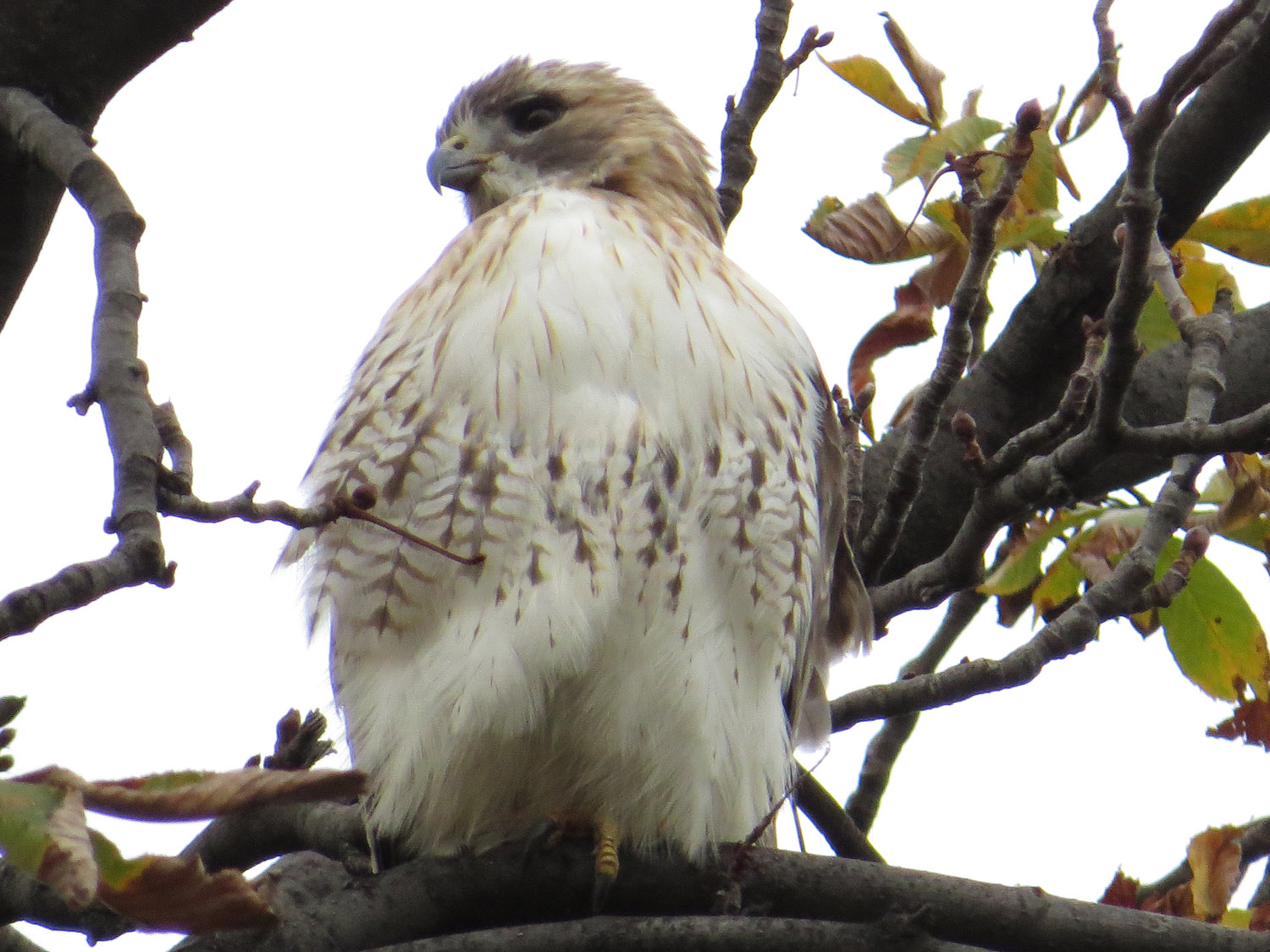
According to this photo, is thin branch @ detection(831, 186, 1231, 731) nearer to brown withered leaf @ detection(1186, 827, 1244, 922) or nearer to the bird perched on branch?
the bird perched on branch

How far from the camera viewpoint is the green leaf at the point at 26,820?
1.25 metres

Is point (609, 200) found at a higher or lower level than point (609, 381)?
higher

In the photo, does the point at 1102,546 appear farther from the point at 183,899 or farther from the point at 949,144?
the point at 183,899

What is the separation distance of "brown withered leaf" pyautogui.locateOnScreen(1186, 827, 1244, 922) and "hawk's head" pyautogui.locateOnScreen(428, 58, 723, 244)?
1.72m

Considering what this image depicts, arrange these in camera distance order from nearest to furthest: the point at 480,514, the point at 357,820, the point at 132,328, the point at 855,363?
the point at 132,328
the point at 480,514
the point at 357,820
the point at 855,363

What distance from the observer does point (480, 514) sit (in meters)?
2.66

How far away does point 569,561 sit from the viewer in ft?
8.68

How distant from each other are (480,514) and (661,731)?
476mm

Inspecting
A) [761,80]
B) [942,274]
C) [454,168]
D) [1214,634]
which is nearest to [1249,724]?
[1214,634]

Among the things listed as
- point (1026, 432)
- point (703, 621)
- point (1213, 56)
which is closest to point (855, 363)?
point (1026, 432)

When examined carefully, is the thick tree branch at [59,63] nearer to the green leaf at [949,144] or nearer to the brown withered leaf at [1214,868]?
the green leaf at [949,144]

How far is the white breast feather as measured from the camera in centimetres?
265

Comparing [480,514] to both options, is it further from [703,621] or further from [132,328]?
[132,328]

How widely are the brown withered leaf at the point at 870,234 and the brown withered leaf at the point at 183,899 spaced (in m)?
1.97
